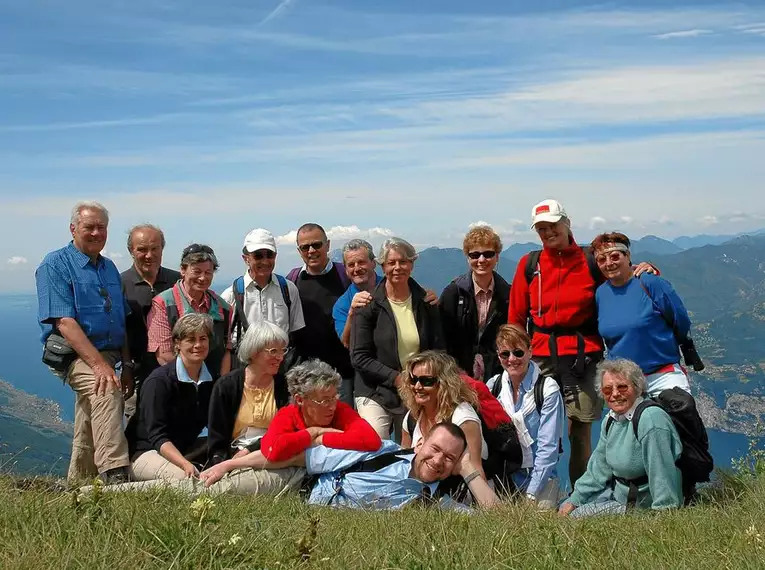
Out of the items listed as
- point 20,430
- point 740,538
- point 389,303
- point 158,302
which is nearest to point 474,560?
point 740,538

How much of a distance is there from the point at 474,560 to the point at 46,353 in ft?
16.1

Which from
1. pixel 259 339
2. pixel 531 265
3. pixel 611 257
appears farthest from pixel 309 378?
pixel 611 257

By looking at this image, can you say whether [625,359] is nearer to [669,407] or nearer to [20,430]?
[669,407]

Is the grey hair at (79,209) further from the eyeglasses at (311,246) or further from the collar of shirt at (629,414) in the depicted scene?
the collar of shirt at (629,414)

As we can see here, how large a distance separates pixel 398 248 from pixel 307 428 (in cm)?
202

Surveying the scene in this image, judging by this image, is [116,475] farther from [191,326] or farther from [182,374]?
[191,326]

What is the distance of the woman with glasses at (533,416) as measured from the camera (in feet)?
22.0

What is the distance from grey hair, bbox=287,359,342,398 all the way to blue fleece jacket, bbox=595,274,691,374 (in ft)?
8.96

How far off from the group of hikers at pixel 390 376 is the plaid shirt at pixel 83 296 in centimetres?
2

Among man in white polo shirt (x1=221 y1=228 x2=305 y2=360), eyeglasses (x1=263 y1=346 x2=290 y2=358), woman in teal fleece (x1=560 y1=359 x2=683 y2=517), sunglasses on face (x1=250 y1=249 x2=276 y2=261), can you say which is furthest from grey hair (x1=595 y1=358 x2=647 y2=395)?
sunglasses on face (x1=250 y1=249 x2=276 y2=261)

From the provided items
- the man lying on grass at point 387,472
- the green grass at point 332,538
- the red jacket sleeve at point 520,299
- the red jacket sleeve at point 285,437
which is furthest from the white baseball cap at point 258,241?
the green grass at point 332,538

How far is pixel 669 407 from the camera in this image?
255 inches

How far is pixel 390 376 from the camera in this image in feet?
24.1

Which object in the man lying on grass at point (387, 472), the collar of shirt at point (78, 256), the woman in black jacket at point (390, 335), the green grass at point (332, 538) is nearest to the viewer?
the green grass at point (332, 538)
